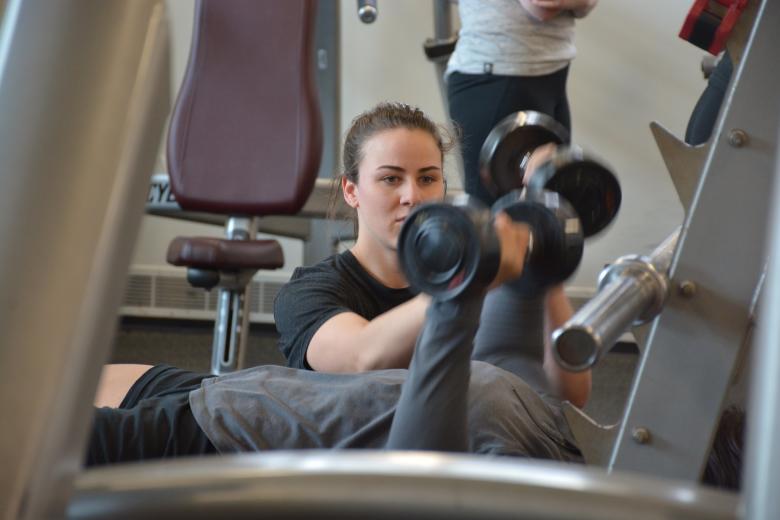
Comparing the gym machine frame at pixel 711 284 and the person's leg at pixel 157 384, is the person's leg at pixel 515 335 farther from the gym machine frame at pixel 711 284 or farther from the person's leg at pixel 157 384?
the person's leg at pixel 157 384

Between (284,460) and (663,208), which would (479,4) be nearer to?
(663,208)

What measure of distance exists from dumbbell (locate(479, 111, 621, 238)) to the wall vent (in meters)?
2.39

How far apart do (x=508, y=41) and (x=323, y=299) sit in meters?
0.94

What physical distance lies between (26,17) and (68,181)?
5cm

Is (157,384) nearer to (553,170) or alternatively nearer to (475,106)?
(553,170)

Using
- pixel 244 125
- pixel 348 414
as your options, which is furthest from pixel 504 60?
pixel 348 414

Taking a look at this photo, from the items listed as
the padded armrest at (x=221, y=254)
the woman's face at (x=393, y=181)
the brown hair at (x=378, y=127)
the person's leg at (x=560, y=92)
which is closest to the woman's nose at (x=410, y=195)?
the woman's face at (x=393, y=181)

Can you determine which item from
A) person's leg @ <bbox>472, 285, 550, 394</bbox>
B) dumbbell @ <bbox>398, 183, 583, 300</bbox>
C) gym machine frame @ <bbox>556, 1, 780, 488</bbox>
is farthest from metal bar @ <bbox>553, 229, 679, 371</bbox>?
person's leg @ <bbox>472, 285, 550, 394</bbox>

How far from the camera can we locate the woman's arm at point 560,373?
1459 millimetres

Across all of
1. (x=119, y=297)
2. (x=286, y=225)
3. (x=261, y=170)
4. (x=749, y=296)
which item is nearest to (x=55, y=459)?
(x=119, y=297)

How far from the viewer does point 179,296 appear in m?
3.79

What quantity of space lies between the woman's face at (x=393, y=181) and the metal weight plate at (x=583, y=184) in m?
0.34

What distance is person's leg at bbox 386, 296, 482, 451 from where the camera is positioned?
3.32 ft

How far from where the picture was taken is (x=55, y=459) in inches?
11.4
